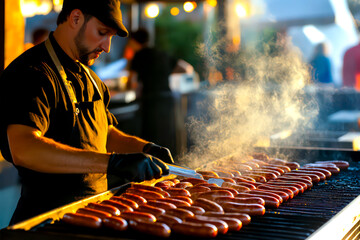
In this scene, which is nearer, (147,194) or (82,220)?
(82,220)

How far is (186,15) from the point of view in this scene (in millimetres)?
33281

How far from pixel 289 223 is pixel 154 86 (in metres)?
6.54

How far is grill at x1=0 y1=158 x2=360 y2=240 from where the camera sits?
2453mm

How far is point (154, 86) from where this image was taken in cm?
914

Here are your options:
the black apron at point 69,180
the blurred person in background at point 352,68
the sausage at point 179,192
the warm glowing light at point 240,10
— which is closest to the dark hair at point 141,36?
the warm glowing light at point 240,10

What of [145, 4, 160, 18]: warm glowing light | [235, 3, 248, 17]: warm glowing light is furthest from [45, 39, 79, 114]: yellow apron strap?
[145, 4, 160, 18]: warm glowing light

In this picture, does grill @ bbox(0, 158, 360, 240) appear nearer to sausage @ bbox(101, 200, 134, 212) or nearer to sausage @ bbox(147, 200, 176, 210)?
sausage @ bbox(101, 200, 134, 212)

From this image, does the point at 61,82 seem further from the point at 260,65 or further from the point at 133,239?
the point at 260,65

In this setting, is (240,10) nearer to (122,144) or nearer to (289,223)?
(122,144)

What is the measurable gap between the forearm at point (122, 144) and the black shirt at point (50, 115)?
0.40m

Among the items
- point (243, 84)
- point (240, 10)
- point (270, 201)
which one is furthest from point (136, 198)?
point (240, 10)

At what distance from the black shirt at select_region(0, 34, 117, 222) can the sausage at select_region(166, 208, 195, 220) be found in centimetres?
70

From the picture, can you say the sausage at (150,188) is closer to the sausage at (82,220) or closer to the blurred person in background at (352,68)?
the sausage at (82,220)

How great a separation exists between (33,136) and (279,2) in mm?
10714
